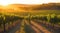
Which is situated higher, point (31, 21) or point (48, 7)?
point (48, 7)

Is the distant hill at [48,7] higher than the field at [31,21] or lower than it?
higher

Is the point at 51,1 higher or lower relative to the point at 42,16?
higher

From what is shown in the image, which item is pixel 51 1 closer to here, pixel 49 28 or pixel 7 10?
pixel 49 28

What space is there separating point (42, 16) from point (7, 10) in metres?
0.51

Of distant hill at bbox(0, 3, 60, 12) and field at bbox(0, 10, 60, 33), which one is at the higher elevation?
distant hill at bbox(0, 3, 60, 12)

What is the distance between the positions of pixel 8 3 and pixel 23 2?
0.72ft

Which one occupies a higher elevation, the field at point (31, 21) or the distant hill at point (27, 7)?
the distant hill at point (27, 7)

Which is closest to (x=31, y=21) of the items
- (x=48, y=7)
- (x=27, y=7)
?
(x=27, y=7)

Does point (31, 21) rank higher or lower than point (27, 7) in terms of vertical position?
lower

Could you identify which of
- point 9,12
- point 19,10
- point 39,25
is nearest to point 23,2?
point 19,10

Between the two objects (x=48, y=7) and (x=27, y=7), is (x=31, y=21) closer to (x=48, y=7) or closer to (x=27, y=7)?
(x=27, y=7)

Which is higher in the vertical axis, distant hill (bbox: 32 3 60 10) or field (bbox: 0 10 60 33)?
distant hill (bbox: 32 3 60 10)

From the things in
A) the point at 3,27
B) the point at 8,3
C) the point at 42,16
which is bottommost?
the point at 3,27

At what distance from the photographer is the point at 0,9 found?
1748mm
